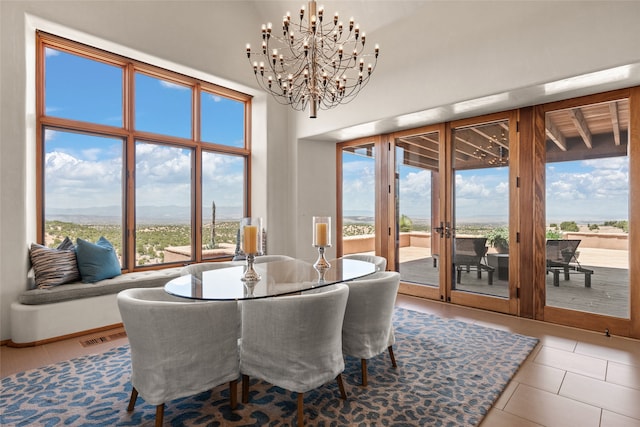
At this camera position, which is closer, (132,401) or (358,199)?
(132,401)

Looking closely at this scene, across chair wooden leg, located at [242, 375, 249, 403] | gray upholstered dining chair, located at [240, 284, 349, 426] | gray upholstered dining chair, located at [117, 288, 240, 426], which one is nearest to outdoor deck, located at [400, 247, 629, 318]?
gray upholstered dining chair, located at [240, 284, 349, 426]

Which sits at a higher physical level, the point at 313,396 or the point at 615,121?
the point at 615,121

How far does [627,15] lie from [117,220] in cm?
556

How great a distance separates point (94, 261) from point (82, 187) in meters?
0.95

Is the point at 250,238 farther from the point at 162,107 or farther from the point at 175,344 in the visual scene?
the point at 162,107

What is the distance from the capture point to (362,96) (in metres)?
4.62

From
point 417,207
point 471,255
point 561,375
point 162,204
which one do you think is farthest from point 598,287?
point 162,204

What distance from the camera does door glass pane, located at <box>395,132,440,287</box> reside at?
4703mm

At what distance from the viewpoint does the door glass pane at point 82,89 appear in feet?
12.2

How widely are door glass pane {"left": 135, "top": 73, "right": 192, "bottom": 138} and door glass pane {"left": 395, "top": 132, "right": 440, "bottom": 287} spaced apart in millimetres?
3192

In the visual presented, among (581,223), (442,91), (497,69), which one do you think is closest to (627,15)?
(497,69)

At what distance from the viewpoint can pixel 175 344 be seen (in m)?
1.77

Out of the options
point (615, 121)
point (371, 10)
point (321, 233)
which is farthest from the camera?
point (371, 10)

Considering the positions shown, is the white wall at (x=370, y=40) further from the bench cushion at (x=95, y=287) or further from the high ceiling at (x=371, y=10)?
the bench cushion at (x=95, y=287)
